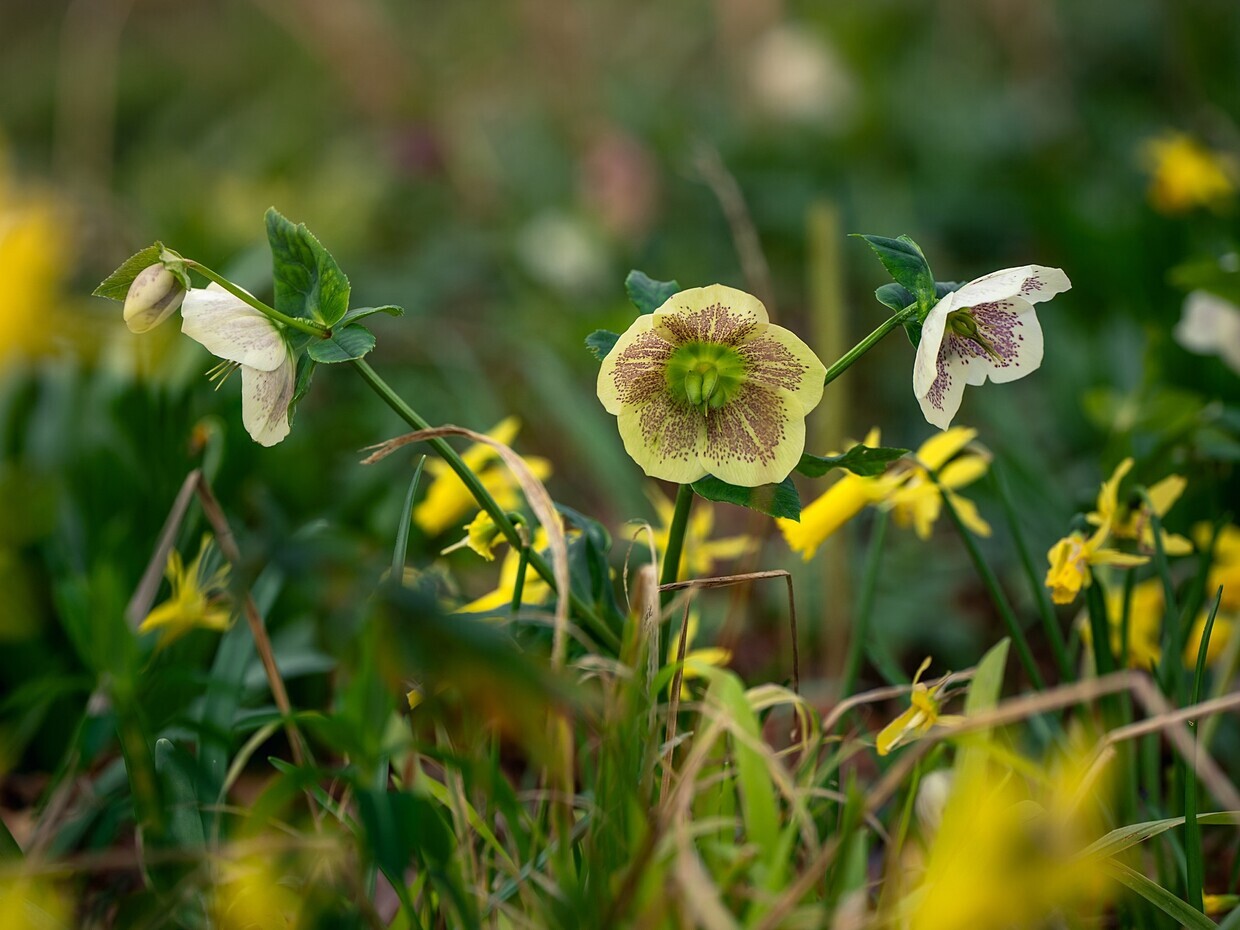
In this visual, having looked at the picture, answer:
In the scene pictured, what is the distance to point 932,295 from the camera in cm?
61

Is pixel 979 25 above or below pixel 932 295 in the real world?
above

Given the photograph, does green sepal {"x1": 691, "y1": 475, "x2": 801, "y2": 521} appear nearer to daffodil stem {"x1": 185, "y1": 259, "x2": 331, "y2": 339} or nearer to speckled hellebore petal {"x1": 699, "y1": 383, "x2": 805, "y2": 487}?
speckled hellebore petal {"x1": 699, "y1": 383, "x2": 805, "y2": 487}

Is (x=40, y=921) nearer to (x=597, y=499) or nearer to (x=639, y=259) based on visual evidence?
(x=597, y=499)

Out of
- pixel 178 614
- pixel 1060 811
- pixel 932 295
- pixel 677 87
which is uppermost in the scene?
pixel 677 87

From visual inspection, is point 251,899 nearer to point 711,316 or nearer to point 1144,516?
point 711,316

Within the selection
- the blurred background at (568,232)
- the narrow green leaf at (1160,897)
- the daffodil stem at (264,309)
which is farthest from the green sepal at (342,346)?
the narrow green leaf at (1160,897)

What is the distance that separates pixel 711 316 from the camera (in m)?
0.63

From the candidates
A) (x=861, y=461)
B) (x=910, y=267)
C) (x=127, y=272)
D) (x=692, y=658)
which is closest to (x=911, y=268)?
(x=910, y=267)

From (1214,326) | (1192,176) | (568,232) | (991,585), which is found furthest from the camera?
(568,232)

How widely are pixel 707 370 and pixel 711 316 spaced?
36 millimetres

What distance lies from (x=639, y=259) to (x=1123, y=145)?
1046mm

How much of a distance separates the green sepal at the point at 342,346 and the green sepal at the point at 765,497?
206mm

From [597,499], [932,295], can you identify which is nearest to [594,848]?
[932,295]

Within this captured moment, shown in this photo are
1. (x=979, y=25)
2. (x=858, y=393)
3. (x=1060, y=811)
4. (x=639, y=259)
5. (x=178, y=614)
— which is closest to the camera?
(x=1060, y=811)
